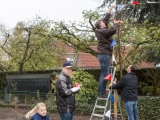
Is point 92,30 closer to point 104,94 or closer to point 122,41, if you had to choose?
point 122,41

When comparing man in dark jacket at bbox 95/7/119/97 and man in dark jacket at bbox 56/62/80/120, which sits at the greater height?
man in dark jacket at bbox 95/7/119/97

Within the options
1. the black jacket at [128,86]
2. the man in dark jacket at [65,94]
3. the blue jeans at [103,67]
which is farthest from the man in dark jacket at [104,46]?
the man in dark jacket at [65,94]

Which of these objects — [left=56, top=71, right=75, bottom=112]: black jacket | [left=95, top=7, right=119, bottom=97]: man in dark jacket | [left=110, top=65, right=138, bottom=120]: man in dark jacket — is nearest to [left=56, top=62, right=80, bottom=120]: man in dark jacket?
[left=56, top=71, right=75, bottom=112]: black jacket

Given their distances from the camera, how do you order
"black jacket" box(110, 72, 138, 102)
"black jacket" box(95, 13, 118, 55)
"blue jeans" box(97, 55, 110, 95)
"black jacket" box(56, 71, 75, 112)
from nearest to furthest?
"black jacket" box(56, 71, 75, 112), "black jacket" box(95, 13, 118, 55), "blue jeans" box(97, 55, 110, 95), "black jacket" box(110, 72, 138, 102)

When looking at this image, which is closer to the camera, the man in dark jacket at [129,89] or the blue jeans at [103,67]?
the blue jeans at [103,67]

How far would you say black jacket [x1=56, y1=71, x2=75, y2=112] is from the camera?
571 cm

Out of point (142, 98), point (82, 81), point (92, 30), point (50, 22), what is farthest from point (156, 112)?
point (50, 22)

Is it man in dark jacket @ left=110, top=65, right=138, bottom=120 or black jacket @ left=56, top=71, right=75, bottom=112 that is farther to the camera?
man in dark jacket @ left=110, top=65, right=138, bottom=120

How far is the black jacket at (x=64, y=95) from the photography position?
18.7ft

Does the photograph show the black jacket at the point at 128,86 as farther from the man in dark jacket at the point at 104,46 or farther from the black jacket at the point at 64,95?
the black jacket at the point at 64,95

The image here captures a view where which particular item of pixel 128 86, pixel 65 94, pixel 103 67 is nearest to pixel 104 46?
pixel 103 67

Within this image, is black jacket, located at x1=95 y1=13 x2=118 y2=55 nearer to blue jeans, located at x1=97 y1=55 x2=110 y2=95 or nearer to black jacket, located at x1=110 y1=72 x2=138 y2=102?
blue jeans, located at x1=97 y1=55 x2=110 y2=95

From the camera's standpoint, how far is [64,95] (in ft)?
18.8

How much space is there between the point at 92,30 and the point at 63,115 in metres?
8.29
